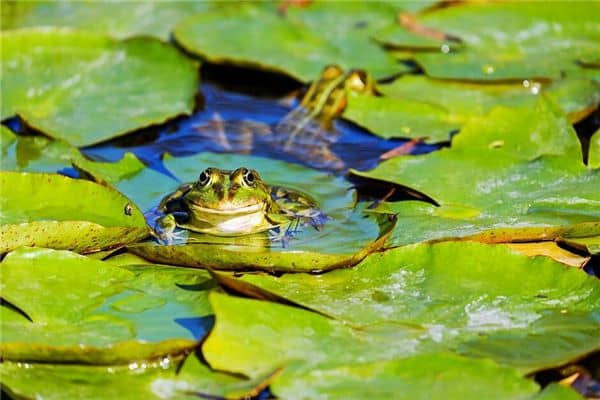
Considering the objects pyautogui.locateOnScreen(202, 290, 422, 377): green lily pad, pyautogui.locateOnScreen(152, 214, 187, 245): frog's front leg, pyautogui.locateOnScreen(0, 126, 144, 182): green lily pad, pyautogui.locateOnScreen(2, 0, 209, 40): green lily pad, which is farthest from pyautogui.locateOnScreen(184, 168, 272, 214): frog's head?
pyautogui.locateOnScreen(2, 0, 209, 40): green lily pad

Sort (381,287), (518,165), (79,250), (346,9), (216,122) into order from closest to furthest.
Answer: (381,287), (79,250), (518,165), (216,122), (346,9)

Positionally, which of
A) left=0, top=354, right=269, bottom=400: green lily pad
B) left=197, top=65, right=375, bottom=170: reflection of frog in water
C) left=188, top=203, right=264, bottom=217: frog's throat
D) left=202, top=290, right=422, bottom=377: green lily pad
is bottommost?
left=197, top=65, right=375, bottom=170: reflection of frog in water

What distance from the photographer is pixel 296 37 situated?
563cm

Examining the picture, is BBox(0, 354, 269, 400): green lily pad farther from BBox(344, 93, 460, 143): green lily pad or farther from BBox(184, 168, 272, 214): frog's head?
BBox(344, 93, 460, 143): green lily pad

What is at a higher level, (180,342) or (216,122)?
(180,342)

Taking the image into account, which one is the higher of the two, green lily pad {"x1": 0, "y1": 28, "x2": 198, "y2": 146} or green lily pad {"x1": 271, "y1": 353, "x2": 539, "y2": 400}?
green lily pad {"x1": 271, "y1": 353, "x2": 539, "y2": 400}

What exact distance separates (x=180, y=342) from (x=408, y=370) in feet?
2.17

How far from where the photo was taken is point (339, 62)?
17.9ft

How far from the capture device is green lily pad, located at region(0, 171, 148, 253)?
330 centimetres

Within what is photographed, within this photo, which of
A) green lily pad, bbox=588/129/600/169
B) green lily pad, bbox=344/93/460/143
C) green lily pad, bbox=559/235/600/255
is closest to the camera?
green lily pad, bbox=559/235/600/255

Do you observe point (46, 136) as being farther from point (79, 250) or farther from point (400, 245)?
point (400, 245)

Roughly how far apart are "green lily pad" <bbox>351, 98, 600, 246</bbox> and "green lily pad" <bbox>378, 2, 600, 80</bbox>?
877 mm

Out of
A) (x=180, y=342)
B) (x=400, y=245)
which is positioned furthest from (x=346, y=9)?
(x=180, y=342)

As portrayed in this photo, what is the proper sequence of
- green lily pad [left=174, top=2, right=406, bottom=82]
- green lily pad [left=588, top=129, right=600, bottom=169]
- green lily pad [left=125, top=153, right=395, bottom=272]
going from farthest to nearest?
green lily pad [left=174, top=2, right=406, bottom=82] < green lily pad [left=588, top=129, right=600, bottom=169] < green lily pad [left=125, top=153, right=395, bottom=272]
